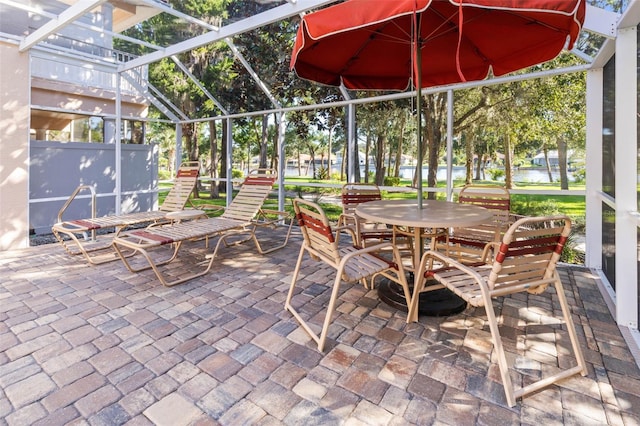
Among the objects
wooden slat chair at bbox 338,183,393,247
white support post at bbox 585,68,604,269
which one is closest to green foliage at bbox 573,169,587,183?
white support post at bbox 585,68,604,269

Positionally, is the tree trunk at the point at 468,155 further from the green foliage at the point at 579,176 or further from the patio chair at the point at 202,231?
the patio chair at the point at 202,231

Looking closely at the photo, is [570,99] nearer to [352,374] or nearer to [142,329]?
[352,374]

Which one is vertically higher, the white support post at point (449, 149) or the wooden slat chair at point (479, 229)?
the white support post at point (449, 149)

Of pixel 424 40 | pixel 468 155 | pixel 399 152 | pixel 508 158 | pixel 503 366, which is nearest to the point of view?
pixel 503 366

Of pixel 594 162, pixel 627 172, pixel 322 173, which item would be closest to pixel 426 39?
pixel 627 172

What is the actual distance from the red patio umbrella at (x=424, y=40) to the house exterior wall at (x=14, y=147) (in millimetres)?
4461

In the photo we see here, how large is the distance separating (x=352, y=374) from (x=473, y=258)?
6.02 feet

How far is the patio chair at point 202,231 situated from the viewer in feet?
12.4

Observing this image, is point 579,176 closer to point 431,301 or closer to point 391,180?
point 391,180

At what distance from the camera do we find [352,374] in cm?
215

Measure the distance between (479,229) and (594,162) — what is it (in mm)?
1743

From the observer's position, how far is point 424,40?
3111 millimetres

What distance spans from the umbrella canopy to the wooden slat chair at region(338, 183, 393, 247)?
4.15 ft

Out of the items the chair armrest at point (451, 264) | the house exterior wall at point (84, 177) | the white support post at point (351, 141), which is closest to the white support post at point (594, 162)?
the chair armrest at point (451, 264)
